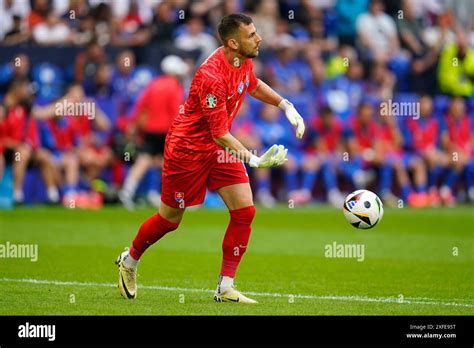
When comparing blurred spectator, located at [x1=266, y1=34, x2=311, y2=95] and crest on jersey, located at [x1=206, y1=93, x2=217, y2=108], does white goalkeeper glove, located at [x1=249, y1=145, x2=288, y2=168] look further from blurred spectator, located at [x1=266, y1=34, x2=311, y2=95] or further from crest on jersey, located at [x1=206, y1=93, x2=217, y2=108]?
blurred spectator, located at [x1=266, y1=34, x2=311, y2=95]

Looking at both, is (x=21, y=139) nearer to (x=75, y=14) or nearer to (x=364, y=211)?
(x=75, y=14)

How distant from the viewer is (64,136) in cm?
2220

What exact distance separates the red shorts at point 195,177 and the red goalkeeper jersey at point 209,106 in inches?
2.9

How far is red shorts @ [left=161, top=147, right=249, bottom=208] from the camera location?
415 inches

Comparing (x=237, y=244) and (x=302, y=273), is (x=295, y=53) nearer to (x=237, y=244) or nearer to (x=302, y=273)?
(x=302, y=273)

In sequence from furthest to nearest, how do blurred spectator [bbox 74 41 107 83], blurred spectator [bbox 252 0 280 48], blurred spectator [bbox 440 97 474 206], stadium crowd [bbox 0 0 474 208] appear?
blurred spectator [bbox 252 0 280 48] < blurred spectator [bbox 440 97 474 206] < blurred spectator [bbox 74 41 107 83] < stadium crowd [bbox 0 0 474 208]

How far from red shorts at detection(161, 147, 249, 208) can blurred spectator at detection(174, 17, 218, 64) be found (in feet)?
44.8

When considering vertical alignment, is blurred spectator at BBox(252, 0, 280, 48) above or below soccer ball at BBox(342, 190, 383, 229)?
above

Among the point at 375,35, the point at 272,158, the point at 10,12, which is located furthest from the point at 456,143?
the point at 272,158

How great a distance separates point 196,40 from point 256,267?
460 inches

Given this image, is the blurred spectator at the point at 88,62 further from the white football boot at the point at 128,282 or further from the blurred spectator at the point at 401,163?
the white football boot at the point at 128,282

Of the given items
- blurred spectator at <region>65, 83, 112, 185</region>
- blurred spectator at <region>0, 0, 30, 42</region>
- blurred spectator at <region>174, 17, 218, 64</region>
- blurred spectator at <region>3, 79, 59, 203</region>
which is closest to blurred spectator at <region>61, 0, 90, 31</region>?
blurred spectator at <region>0, 0, 30, 42</region>

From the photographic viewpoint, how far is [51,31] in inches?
940

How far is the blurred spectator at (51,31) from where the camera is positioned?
934 inches
